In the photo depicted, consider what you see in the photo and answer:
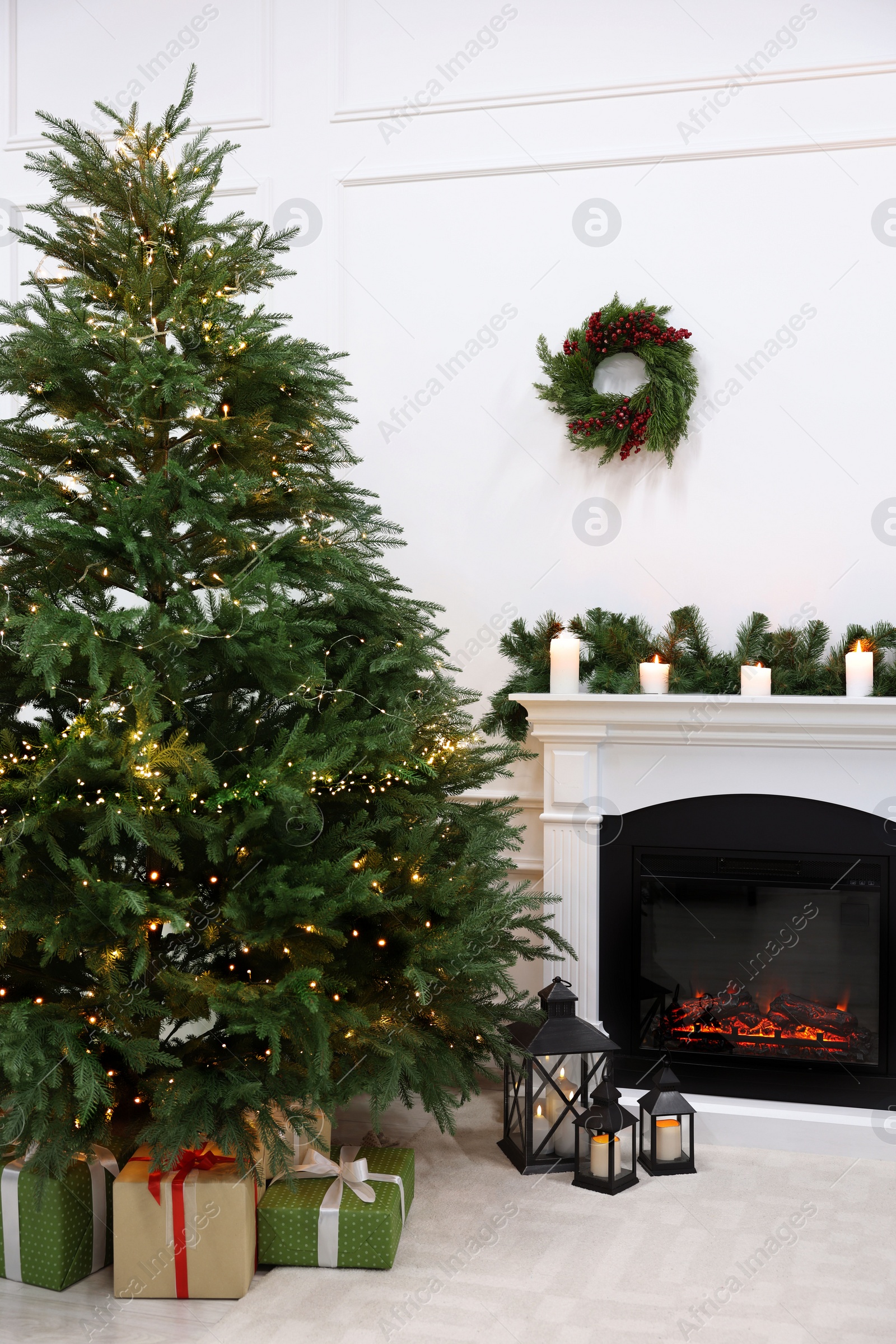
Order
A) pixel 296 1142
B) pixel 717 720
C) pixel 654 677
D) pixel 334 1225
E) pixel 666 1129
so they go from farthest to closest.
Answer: pixel 654 677 → pixel 717 720 → pixel 666 1129 → pixel 296 1142 → pixel 334 1225

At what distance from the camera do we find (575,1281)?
2.00 metres

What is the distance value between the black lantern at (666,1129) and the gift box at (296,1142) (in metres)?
0.79

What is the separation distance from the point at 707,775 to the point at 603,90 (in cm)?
209

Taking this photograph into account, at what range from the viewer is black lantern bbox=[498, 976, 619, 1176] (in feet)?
8.08

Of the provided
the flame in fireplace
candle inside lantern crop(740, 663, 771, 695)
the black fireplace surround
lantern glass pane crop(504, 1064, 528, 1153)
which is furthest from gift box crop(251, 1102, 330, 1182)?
candle inside lantern crop(740, 663, 771, 695)

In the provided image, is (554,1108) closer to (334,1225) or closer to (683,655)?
(334,1225)

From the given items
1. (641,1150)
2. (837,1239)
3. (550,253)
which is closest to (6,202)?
(550,253)

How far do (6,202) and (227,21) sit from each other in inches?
38.3

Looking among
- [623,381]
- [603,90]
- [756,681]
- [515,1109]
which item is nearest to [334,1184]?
[515,1109]

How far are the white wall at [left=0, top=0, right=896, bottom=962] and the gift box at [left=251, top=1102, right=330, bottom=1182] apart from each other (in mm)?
1117

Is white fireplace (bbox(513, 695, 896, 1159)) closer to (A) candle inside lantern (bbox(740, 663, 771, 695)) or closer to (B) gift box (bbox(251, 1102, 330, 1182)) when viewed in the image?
(A) candle inside lantern (bbox(740, 663, 771, 695))

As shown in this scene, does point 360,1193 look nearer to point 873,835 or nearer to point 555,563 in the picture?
point 873,835

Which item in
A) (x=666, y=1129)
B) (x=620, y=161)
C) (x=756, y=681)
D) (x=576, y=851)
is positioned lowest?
(x=666, y=1129)

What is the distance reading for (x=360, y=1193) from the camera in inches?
81.4
